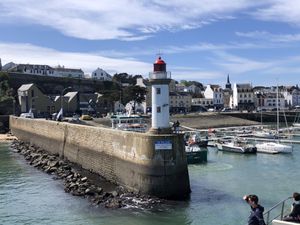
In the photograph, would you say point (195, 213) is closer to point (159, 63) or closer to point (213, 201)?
point (213, 201)

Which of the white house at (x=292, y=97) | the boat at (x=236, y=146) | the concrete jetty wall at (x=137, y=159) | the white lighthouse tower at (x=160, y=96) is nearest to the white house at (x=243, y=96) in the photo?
the white house at (x=292, y=97)

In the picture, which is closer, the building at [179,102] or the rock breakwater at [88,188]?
the rock breakwater at [88,188]

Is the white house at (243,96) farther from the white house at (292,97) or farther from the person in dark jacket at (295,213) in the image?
the person in dark jacket at (295,213)

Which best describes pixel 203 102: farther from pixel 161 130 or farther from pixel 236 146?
pixel 161 130

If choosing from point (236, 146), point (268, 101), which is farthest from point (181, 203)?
point (268, 101)

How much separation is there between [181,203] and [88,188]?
5.86 meters

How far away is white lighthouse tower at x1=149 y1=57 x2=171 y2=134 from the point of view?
26766 mm

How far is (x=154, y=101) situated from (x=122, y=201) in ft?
21.8

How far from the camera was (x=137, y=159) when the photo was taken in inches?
988

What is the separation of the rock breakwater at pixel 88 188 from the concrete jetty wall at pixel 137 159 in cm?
62

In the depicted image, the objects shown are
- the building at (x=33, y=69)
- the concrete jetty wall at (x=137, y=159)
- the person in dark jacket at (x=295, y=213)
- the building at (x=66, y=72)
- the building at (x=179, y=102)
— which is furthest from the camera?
the building at (x=66, y=72)

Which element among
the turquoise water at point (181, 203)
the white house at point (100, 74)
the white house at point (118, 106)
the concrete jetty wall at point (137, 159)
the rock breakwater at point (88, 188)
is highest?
the white house at point (100, 74)

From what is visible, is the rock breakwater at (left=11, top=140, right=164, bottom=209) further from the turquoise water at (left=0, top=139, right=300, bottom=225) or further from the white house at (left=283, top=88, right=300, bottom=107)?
the white house at (left=283, top=88, right=300, bottom=107)

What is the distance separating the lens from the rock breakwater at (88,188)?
22.8 metres
